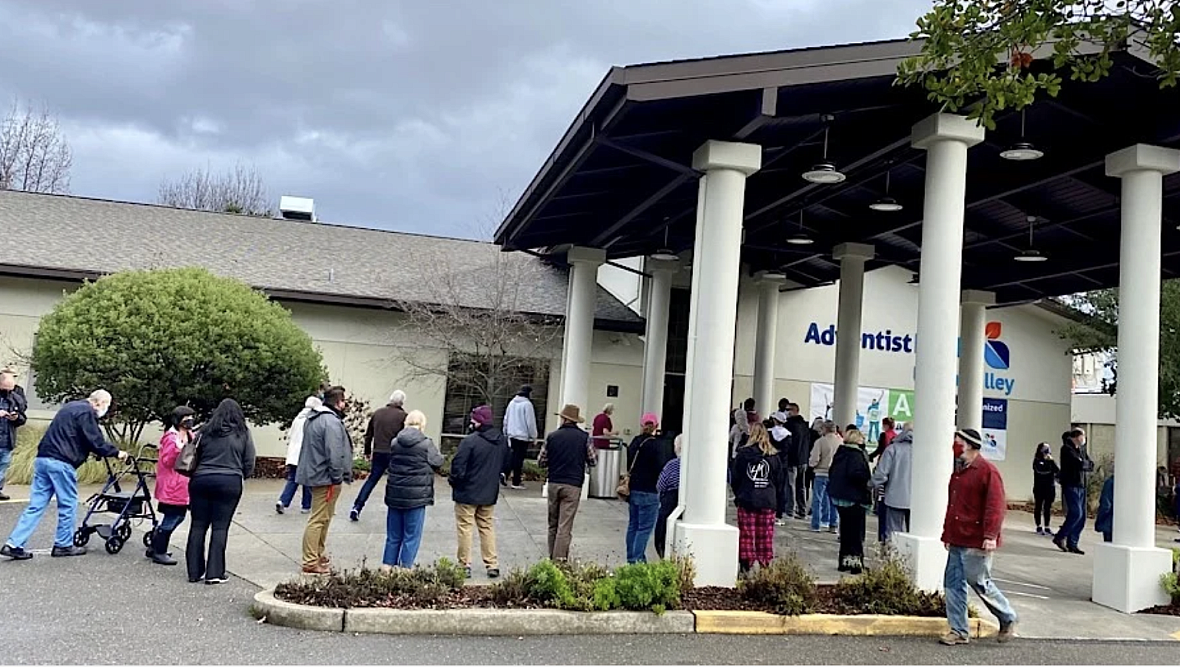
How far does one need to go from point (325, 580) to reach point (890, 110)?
695 cm

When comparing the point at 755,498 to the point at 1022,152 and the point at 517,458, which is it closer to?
the point at 1022,152

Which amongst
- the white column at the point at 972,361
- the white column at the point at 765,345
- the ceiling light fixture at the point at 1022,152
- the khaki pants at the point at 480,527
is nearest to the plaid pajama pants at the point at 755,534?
the khaki pants at the point at 480,527

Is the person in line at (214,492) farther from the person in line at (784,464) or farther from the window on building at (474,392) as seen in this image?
the window on building at (474,392)

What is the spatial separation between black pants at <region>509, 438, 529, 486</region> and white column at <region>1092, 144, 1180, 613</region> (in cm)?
845

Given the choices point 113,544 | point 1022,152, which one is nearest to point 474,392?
point 113,544

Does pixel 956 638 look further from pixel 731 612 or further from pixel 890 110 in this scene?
pixel 890 110

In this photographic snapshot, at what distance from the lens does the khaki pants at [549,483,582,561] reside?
29.2 ft

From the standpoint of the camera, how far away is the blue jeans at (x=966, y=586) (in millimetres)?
7180

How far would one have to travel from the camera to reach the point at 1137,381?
30.4ft

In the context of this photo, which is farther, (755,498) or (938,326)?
(938,326)

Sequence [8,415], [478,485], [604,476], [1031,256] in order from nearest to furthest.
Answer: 1. [478,485]
2. [8,415]
3. [1031,256]
4. [604,476]

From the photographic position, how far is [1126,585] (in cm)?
894

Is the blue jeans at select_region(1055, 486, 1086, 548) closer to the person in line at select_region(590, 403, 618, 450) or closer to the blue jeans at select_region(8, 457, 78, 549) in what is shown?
the person in line at select_region(590, 403, 618, 450)

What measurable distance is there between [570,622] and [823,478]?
6603mm
